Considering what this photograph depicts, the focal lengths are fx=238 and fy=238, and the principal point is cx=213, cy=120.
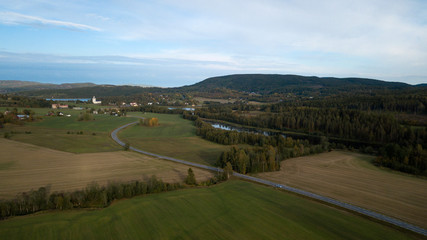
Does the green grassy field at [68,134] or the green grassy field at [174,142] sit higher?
the green grassy field at [68,134]

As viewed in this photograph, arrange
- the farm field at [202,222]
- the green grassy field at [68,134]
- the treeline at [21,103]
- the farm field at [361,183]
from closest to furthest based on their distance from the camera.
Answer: the farm field at [202,222], the farm field at [361,183], the green grassy field at [68,134], the treeline at [21,103]

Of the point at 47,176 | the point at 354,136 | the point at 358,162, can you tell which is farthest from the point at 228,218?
the point at 354,136

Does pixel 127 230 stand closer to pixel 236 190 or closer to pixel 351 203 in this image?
pixel 236 190

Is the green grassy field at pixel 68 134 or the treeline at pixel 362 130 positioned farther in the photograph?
the green grassy field at pixel 68 134

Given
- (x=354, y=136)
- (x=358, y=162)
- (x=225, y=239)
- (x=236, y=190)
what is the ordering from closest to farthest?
(x=225, y=239) → (x=236, y=190) → (x=358, y=162) → (x=354, y=136)

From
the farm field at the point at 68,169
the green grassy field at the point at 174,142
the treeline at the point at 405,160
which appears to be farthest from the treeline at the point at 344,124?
the farm field at the point at 68,169

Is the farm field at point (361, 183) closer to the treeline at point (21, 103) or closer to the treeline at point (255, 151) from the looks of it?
the treeline at point (255, 151)

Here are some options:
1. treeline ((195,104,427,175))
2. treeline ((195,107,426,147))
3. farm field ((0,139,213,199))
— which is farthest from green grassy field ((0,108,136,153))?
treeline ((195,107,426,147))
